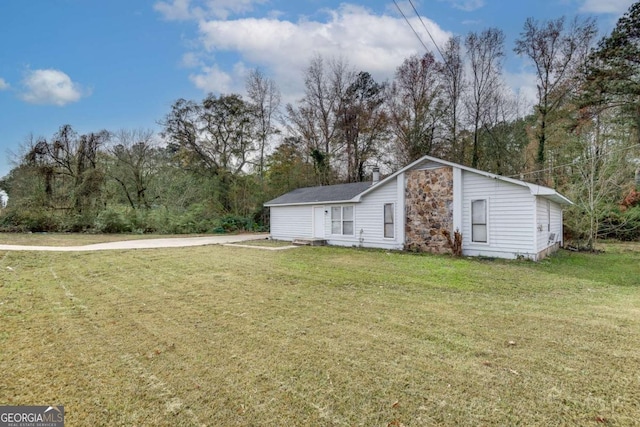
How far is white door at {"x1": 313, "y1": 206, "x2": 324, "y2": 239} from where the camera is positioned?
567 inches

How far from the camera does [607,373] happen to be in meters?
2.68

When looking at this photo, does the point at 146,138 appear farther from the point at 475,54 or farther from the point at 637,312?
the point at 637,312

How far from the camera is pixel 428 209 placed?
10977mm

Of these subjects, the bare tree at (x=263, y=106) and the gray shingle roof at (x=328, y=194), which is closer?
the gray shingle roof at (x=328, y=194)

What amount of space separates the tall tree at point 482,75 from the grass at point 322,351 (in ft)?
48.9

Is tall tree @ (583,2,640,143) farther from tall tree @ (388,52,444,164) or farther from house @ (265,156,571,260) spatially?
tall tree @ (388,52,444,164)

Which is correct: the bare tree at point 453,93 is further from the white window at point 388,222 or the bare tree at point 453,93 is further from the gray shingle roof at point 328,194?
the white window at point 388,222

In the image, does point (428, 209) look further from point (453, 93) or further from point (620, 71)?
point (453, 93)

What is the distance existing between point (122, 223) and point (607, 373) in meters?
21.2

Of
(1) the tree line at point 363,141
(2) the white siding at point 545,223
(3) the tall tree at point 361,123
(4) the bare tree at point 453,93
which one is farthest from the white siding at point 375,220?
(3) the tall tree at point 361,123

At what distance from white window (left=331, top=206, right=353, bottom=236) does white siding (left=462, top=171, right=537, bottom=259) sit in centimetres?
462

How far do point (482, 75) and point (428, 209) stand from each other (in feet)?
41.4

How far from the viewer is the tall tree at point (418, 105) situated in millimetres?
19609

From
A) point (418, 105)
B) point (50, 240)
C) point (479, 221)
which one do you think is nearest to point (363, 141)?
point (418, 105)
